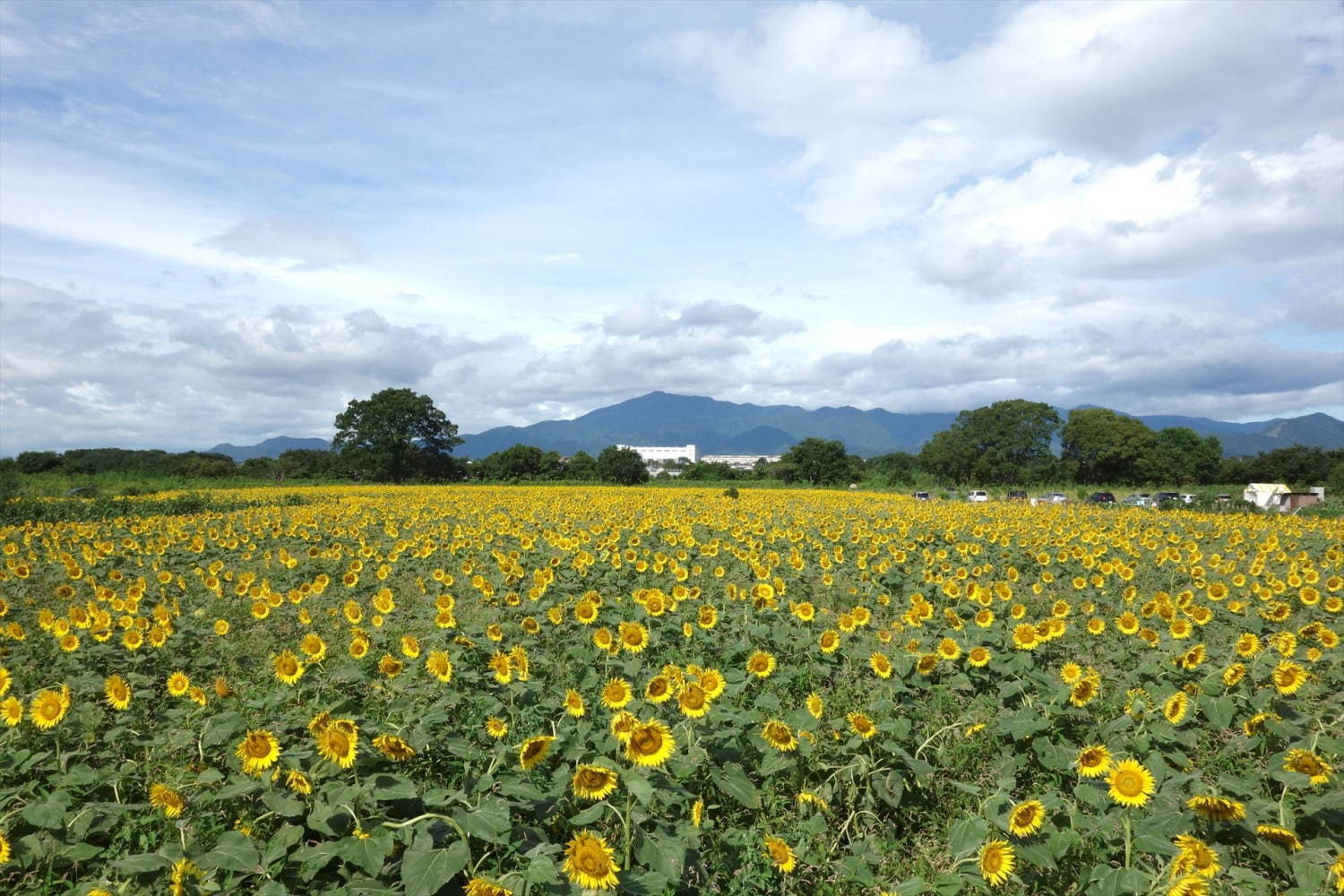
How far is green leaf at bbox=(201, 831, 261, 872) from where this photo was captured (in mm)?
2635

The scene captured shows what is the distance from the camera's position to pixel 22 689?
18.0ft

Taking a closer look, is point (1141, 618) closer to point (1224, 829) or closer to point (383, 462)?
point (1224, 829)

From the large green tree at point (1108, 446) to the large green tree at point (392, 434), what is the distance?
6855 cm

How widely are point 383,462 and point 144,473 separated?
18.5 meters

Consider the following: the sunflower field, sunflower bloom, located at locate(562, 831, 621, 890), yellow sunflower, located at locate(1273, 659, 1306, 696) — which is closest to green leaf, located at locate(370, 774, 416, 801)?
the sunflower field

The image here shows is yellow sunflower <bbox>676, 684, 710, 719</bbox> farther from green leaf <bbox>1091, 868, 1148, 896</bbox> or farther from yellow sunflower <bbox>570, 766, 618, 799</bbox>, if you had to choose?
green leaf <bbox>1091, 868, 1148, 896</bbox>

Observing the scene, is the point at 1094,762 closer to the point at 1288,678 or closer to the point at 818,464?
the point at 1288,678

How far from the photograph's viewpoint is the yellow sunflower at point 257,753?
122 inches

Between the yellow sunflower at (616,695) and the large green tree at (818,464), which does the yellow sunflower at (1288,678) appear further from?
the large green tree at (818,464)

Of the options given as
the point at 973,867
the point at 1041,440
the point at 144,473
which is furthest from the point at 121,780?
the point at 1041,440

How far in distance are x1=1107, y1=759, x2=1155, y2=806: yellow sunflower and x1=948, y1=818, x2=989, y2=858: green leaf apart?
0.74 m

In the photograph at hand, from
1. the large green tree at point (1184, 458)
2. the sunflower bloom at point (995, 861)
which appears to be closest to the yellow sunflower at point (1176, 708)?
the sunflower bloom at point (995, 861)

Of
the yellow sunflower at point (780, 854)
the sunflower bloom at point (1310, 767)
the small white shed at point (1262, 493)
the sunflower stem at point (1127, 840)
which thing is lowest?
the small white shed at point (1262, 493)

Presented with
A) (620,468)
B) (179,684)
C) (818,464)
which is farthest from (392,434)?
(179,684)
